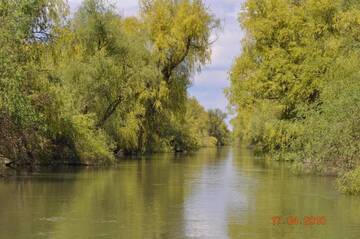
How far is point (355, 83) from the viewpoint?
2367 cm

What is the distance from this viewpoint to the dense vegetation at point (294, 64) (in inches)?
1146

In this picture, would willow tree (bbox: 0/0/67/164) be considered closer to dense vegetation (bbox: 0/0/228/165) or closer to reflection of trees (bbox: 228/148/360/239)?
dense vegetation (bbox: 0/0/228/165)

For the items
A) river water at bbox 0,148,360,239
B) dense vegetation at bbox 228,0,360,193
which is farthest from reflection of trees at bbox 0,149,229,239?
dense vegetation at bbox 228,0,360,193

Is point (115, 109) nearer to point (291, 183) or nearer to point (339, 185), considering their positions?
point (291, 183)

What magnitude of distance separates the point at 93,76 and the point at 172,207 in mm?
21463

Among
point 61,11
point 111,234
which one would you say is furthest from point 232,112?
point 111,234

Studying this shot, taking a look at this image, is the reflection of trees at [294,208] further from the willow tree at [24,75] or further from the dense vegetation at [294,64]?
the willow tree at [24,75]

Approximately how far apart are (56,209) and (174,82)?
3207cm

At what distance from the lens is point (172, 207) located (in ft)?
54.5

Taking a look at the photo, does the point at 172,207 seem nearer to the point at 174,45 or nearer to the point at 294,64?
the point at 294,64
